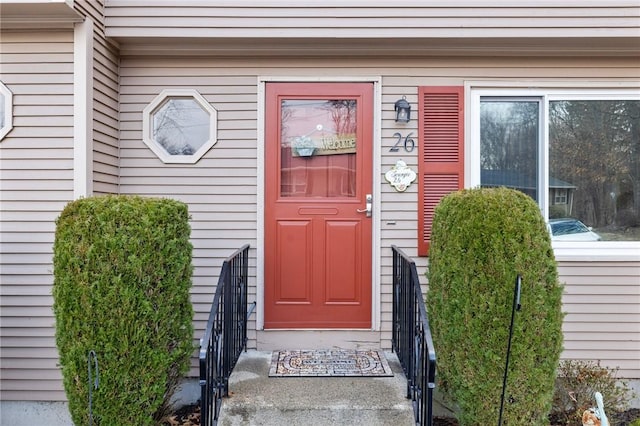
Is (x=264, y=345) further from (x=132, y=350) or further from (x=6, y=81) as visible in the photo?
(x=6, y=81)

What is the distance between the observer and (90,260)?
242 cm

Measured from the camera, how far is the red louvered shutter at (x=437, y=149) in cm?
342

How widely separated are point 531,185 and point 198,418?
305 centimetres

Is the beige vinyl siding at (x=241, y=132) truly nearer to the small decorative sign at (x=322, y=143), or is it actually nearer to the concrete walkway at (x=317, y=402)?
the small decorative sign at (x=322, y=143)

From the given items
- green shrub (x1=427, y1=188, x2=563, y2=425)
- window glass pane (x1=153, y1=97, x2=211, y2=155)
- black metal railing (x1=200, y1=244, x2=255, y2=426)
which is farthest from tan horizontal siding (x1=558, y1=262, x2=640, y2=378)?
→ window glass pane (x1=153, y1=97, x2=211, y2=155)

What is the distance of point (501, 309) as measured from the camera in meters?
2.41

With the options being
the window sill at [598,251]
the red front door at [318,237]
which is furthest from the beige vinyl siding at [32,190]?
the window sill at [598,251]

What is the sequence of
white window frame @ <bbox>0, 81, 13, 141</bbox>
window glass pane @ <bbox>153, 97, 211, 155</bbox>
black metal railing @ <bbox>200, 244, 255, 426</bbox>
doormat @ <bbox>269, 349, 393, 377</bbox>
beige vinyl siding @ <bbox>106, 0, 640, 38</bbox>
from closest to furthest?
black metal railing @ <bbox>200, 244, 255, 426</bbox> → doormat @ <bbox>269, 349, 393, 377</bbox> → white window frame @ <bbox>0, 81, 13, 141</bbox> → beige vinyl siding @ <bbox>106, 0, 640, 38</bbox> → window glass pane @ <bbox>153, 97, 211, 155</bbox>

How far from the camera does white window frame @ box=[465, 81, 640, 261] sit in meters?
3.42

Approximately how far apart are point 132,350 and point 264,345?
118 cm

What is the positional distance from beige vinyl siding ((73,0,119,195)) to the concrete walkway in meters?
Result: 1.73

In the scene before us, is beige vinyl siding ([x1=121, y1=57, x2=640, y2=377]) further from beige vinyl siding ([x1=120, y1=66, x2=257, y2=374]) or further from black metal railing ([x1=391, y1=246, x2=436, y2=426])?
black metal railing ([x1=391, y1=246, x2=436, y2=426])

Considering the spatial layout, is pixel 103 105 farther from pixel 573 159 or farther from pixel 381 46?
pixel 573 159

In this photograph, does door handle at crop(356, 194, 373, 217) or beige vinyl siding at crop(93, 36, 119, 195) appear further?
door handle at crop(356, 194, 373, 217)
